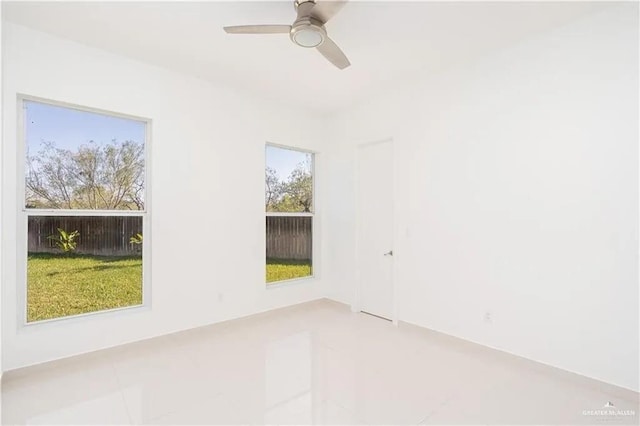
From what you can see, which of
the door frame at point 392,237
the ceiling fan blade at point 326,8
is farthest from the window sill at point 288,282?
the ceiling fan blade at point 326,8

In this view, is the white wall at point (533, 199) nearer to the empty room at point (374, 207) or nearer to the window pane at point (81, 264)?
the empty room at point (374, 207)

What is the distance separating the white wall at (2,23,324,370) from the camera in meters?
2.57

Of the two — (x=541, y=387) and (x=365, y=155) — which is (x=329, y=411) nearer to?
(x=541, y=387)

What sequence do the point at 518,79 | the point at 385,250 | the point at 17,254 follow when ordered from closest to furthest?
the point at 17,254 < the point at 518,79 < the point at 385,250

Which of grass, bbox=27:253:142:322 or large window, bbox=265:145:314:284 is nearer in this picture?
grass, bbox=27:253:142:322

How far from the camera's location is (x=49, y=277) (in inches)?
111

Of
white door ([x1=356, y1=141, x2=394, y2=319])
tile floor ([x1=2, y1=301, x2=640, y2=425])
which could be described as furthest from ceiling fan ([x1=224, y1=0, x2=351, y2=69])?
tile floor ([x1=2, y1=301, x2=640, y2=425])

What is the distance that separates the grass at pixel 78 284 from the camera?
2.76 m

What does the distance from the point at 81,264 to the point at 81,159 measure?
3.25ft

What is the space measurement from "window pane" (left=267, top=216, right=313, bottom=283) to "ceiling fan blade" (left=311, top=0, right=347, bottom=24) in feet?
8.78

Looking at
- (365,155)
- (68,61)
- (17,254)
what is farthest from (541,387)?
(68,61)

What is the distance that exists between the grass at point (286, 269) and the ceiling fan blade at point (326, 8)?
2.99 metres

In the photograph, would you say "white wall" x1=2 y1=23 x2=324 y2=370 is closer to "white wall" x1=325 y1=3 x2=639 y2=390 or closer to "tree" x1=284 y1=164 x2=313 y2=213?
"tree" x1=284 y1=164 x2=313 y2=213

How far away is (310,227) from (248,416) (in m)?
3.00
